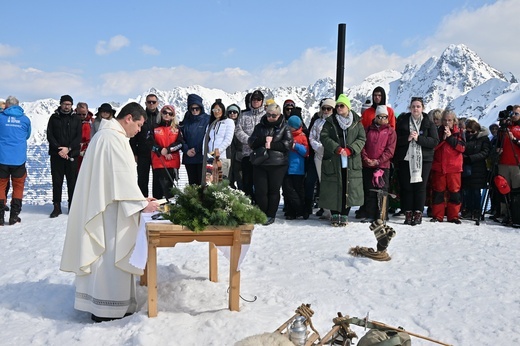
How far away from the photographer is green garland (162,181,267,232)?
3.99 m

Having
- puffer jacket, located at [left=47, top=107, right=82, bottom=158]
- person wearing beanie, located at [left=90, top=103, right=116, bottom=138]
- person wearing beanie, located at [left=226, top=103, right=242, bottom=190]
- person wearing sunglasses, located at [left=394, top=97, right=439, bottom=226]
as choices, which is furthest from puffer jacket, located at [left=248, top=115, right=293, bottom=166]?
puffer jacket, located at [left=47, top=107, right=82, bottom=158]

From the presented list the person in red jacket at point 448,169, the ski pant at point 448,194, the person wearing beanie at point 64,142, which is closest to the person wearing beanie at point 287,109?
the person in red jacket at point 448,169

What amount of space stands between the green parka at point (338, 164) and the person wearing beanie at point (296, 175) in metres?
0.52

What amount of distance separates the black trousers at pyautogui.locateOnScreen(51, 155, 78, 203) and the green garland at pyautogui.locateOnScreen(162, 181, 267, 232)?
5381mm

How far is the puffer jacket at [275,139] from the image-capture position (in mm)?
7754

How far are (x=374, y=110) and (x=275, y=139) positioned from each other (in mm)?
1969

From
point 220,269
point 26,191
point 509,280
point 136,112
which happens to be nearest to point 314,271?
point 220,269

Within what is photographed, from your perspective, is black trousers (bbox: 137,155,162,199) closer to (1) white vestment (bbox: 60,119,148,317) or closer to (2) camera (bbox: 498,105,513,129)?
(1) white vestment (bbox: 60,119,148,317)

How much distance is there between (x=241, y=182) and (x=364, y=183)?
235 centimetres

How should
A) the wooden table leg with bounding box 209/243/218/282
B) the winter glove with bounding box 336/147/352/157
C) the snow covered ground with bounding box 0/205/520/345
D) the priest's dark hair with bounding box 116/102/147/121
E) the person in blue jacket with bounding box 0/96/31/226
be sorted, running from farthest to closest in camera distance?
the person in blue jacket with bounding box 0/96/31/226
the winter glove with bounding box 336/147/352/157
the wooden table leg with bounding box 209/243/218/282
the priest's dark hair with bounding box 116/102/147/121
the snow covered ground with bounding box 0/205/520/345

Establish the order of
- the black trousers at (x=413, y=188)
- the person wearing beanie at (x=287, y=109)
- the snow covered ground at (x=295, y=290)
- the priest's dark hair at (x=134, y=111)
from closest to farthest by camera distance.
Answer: the snow covered ground at (x=295, y=290) < the priest's dark hair at (x=134, y=111) < the black trousers at (x=413, y=188) < the person wearing beanie at (x=287, y=109)

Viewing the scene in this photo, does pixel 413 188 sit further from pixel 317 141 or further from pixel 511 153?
pixel 511 153

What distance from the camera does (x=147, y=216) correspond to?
423 cm

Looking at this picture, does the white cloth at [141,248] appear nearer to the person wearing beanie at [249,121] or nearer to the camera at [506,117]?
the person wearing beanie at [249,121]
